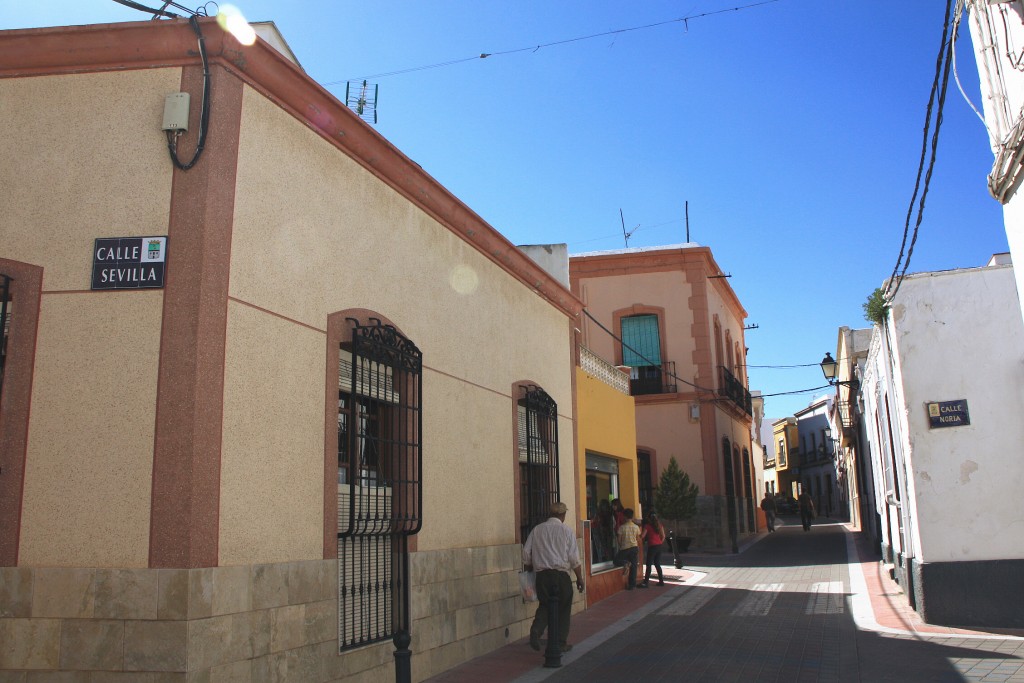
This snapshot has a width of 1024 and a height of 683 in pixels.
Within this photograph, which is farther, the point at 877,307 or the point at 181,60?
the point at 877,307

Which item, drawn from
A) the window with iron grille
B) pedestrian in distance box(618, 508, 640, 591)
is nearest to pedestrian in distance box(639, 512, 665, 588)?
pedestrian in distance box(618, 508, 640, 591)

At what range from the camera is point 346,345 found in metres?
6.91

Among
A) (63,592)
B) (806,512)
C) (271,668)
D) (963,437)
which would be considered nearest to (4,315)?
(63,592)

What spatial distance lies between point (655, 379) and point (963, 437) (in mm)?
15370

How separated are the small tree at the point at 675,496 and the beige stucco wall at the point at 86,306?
1752 cm

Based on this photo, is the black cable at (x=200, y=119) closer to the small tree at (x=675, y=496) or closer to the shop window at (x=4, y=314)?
the shop window at (x=4, y=314)

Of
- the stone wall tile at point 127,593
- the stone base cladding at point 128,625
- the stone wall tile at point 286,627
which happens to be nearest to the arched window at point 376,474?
the stone wall tile at point 286,627

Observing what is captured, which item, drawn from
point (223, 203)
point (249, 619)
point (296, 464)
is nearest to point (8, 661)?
point (249, 619)

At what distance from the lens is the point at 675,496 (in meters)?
21.5

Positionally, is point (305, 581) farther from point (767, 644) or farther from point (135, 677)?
point (767, 644)

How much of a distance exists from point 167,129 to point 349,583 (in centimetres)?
354

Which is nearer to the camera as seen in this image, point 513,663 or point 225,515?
point 225,515

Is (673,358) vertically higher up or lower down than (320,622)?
higher up

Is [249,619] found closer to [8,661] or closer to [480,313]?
[8,661]
